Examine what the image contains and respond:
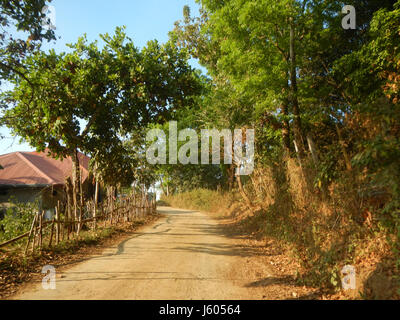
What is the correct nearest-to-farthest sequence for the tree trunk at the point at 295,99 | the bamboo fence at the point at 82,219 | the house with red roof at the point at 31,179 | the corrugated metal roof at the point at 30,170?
the bamboo fence at the point at 82,219, the tree trunk at the point at 295,99, the house with red roof at the point at 31,179, the corrugated metal roof at the point at 30,170

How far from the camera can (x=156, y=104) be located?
10.8 m

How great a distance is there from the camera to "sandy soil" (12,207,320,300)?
464 cm

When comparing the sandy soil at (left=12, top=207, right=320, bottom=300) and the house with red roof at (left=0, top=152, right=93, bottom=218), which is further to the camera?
the house with red roof at (left=0, top=152, right=93, bottom=218)

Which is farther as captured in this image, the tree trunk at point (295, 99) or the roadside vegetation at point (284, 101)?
the tree trunk at point (295, 99)

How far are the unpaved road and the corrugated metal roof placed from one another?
349 inches

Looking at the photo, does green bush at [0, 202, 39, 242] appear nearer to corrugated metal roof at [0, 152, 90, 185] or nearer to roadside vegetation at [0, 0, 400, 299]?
roadside vegetation at [0, 0, 400, 299]

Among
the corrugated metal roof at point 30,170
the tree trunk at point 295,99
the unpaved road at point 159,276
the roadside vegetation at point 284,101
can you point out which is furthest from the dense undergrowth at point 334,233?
the corrugated metal roof at point 30,170

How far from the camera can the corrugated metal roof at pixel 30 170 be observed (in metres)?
15.7

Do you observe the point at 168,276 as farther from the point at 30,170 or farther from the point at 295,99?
the point at 30,170

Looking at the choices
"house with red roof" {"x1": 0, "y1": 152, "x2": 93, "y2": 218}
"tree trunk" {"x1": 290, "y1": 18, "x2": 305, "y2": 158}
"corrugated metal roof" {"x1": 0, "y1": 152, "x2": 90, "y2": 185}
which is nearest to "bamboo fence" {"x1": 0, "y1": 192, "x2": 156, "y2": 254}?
"house with red roof" {"x1": 0, "y1": 152, "x2": 93, "y2": 218}

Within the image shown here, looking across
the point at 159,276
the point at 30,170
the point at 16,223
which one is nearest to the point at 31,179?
the point at 30,170

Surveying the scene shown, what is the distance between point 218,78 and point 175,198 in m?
25.5

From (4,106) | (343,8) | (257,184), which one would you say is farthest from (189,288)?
(343,8)

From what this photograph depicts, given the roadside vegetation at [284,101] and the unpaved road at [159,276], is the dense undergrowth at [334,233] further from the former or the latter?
the unpaved road at [159,276]
